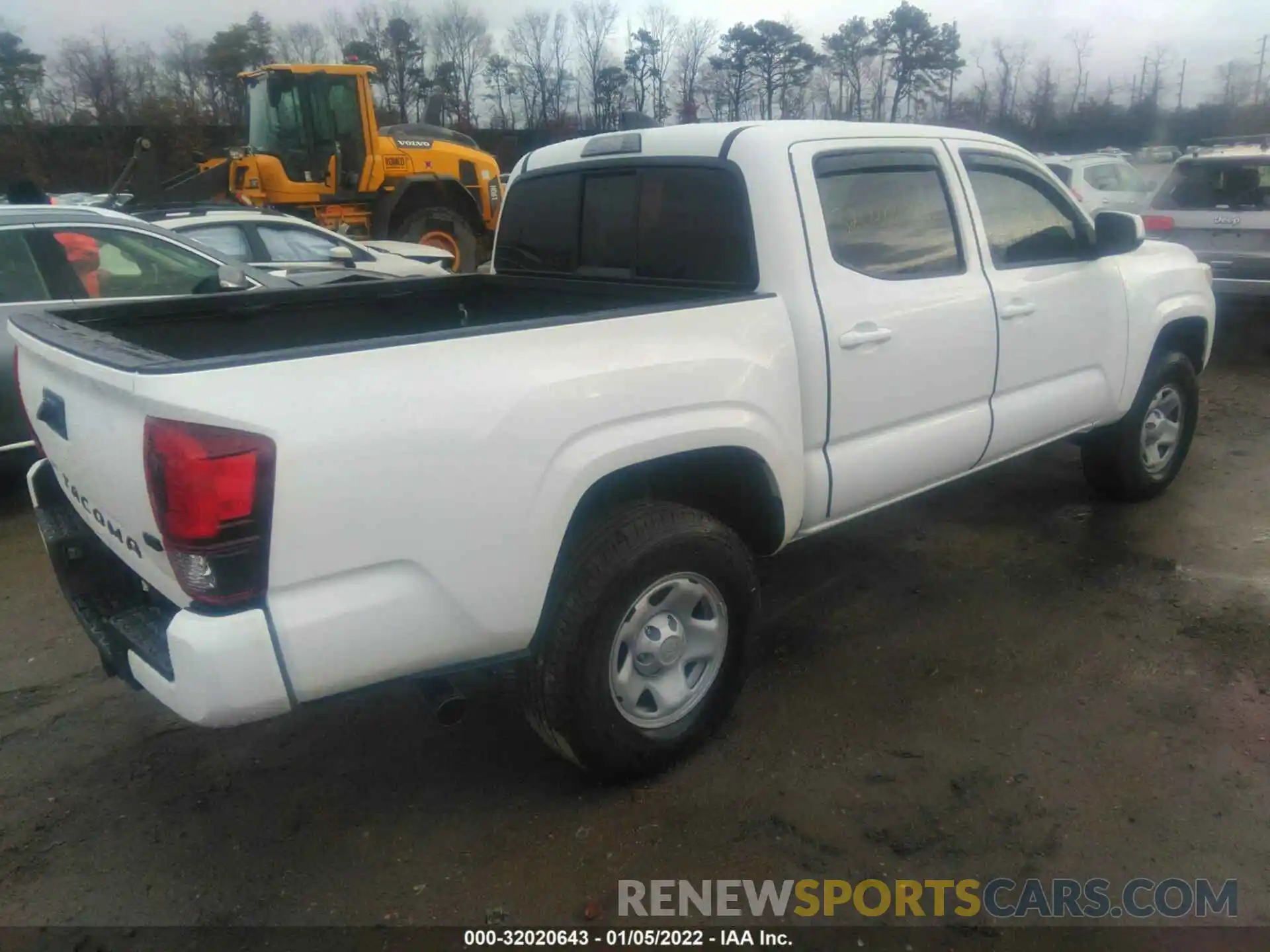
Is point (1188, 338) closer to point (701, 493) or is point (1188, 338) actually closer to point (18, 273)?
point (701, 493)

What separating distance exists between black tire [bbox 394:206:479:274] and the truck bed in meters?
9.73

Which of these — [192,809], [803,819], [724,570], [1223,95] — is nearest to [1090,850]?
[803,819]

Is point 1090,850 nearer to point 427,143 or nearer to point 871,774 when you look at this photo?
point 871,774

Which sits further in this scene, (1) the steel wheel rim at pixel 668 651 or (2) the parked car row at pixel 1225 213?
(2) the parked car row at pixel 1225 213

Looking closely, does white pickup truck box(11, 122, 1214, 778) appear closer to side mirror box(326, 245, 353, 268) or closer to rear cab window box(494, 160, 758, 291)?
rear cab window box(494, 160, 758, 291)

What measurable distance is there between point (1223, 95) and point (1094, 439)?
158 ft

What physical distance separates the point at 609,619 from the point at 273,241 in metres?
7.23

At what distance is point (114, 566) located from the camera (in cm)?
289

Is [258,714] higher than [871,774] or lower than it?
higher

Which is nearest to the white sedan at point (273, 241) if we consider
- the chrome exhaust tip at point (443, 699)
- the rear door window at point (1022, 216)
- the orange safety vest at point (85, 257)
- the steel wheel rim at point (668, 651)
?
the orange safety vest at point (85, 257)

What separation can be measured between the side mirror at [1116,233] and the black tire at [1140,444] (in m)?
0.77

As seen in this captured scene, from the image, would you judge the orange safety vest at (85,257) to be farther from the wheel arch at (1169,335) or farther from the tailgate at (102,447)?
the wheel arch at (1169,335)

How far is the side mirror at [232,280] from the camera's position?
554 centimetres

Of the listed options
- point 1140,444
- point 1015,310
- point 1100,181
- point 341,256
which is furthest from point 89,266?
point 1100,181
